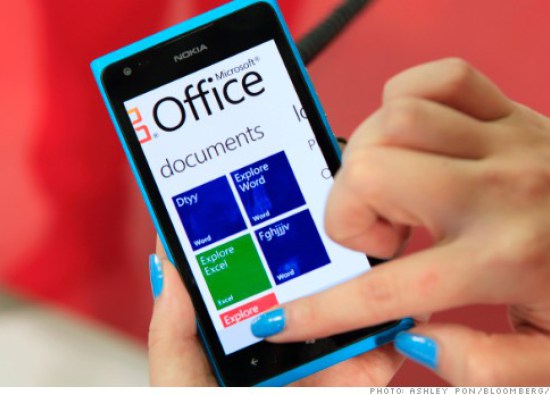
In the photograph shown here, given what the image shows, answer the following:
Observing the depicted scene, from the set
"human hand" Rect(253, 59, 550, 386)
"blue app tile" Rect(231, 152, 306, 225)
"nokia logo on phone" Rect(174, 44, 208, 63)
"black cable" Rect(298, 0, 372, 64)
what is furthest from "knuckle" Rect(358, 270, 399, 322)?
"black cable" Rect(298, 0, 372, 64)

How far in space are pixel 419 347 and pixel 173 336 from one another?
0.58 ft

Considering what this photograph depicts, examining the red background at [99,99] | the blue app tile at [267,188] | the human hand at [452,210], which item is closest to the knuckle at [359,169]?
the human hand at [452,210]

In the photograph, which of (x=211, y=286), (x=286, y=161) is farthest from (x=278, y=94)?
(x=211, y=286)

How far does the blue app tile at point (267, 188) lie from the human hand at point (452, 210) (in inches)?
3.2

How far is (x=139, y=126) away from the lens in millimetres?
424

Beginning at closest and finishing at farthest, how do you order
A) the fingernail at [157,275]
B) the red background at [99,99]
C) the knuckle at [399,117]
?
the knuckle at [399,117]
the fingernail at [157,275]
the red background at [99,99]

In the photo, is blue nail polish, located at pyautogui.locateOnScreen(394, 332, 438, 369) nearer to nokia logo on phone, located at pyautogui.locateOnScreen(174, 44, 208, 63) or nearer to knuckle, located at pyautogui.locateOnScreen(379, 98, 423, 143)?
knuckle, located at pyautogui.locateOnScreen(379, 98, 423, 143)

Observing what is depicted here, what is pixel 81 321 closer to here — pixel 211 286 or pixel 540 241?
pixel 211 286

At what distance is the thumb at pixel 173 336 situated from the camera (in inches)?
15.9

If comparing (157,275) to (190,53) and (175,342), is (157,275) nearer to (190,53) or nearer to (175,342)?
(175,342)

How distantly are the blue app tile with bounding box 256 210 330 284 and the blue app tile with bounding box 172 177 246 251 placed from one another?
0.03 meters

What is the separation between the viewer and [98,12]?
656 mm

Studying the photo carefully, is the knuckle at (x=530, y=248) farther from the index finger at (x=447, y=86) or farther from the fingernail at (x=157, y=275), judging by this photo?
the fingernail at (x=157, y=275)

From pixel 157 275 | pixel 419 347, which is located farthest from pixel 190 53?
pixel 419 347
